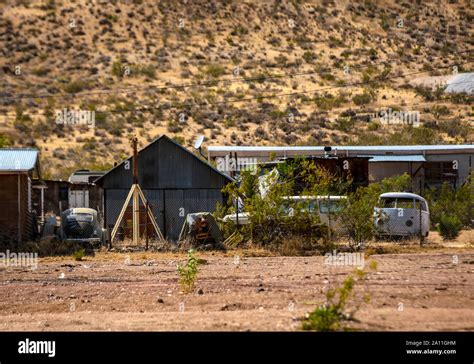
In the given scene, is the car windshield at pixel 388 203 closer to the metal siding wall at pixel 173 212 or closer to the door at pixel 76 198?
the metal siding wall at pixel 173 212

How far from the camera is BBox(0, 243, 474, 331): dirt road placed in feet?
40.4

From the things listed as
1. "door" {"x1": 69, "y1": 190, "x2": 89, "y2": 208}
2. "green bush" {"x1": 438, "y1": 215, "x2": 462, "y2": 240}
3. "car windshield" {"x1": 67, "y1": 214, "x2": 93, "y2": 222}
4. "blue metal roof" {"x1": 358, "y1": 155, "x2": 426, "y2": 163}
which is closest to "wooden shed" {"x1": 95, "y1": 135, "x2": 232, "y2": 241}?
"car windshield" {"x1": 67, "y1": 214, "x2": 93, "y2": 222}

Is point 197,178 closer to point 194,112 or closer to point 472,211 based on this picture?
point 472,211

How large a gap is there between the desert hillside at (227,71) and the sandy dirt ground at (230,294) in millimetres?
29358

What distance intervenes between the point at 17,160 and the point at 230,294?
14188mm

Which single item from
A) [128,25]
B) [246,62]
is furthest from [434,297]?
[128,25]

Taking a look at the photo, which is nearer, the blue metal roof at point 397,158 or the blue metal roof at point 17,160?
the blue metal roof at point 17,160

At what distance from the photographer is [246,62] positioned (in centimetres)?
7406

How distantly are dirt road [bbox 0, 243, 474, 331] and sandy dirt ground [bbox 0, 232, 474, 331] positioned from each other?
0.02m

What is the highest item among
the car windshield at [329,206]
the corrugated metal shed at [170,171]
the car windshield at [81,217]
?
the corrugated metal shed at [170,171]

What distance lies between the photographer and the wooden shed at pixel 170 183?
29.7 metres

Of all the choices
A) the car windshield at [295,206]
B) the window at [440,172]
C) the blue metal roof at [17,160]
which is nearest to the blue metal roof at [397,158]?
the window at [440,172]

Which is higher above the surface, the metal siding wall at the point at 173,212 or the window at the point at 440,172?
the window at the point at 440,172
